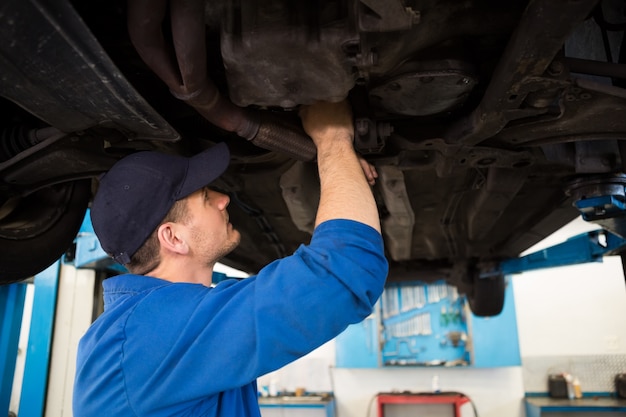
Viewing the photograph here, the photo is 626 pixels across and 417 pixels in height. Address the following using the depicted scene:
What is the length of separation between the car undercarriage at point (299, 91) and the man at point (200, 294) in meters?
0.12

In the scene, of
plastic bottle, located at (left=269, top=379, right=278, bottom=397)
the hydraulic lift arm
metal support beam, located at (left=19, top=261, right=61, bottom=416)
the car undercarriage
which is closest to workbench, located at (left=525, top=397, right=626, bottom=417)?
the hydraulic lift arm

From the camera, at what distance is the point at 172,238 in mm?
1001

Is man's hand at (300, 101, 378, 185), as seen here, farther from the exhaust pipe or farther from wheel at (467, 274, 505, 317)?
wheel at (467, 274, 505, 317)

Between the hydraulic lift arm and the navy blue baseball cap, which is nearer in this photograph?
the navy blue baseball cap

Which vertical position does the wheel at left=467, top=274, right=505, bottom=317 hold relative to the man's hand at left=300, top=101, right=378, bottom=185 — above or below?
below

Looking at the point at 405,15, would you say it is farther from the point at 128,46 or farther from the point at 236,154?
the point at 236,154

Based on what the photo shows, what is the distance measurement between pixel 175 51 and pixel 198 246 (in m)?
0.43

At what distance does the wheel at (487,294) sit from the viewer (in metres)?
3.05

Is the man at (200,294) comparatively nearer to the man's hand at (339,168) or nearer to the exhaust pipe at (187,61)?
the man's hand at (339,168)

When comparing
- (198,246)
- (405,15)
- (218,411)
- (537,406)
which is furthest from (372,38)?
(537,406)

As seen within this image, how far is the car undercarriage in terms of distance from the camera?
2.38 ft

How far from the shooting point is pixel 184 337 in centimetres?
77

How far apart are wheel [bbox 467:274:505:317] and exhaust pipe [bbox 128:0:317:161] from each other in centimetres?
240

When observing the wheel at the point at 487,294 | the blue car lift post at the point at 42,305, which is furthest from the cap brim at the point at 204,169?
the wheel at the point at 487,294
